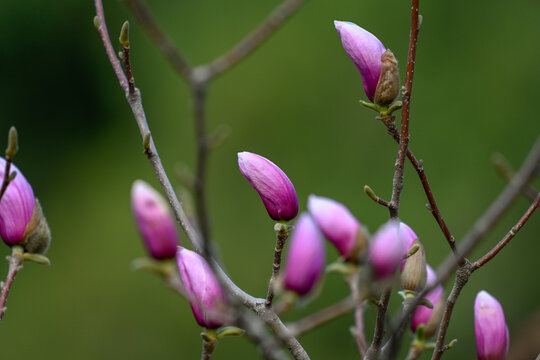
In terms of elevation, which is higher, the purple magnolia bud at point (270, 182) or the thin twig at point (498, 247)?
the purple magnolia bud at point (270, 182)

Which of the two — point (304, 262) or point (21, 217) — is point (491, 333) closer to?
point (304, 262)

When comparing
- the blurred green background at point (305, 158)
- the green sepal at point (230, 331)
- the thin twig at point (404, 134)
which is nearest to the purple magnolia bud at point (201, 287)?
the green sepal at point (230, 331)

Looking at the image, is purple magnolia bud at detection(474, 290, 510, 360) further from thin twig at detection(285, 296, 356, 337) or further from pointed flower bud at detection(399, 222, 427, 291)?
thin twig at detection(285, 296, 356, 337)

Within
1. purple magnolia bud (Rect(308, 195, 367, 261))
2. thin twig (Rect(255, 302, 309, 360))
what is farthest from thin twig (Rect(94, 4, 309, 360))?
purple magnolia bud (Rect(308, 195, 367, 261))

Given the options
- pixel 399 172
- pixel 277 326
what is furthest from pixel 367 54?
pixel 277 326

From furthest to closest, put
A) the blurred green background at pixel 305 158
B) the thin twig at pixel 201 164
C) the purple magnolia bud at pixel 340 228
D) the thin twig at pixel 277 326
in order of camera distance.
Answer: the blurred green background at pixel 305 158 → the thin twig at pixel 277 326 → the purple magnolia bud at pixel 340 228 → the thin twig at pixel 201 164

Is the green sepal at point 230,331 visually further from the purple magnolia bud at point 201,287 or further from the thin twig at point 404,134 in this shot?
the thin twig at point 404,134
